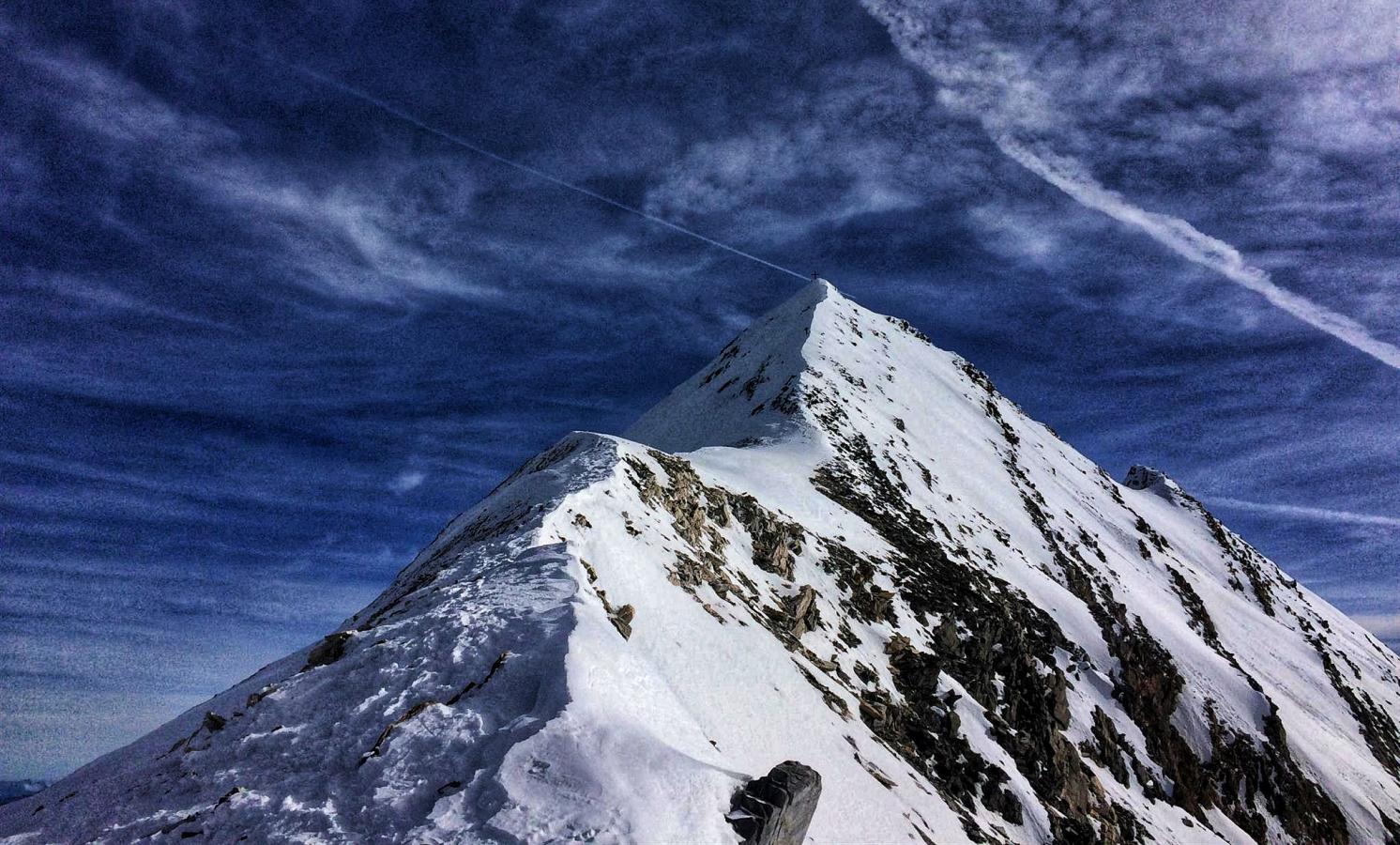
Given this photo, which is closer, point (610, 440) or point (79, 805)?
point (79, 805)

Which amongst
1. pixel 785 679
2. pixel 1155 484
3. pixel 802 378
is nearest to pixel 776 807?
pixel 785 679

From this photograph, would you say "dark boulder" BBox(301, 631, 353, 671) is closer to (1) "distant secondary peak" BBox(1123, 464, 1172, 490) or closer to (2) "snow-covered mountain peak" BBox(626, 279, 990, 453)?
(2) "snow-covered mountain peak" BBox(626, 279, 990, 453)

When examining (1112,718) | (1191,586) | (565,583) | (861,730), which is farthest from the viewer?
(1191,586)

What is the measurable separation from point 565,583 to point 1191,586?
68.0 metres

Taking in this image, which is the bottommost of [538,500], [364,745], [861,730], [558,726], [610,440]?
[861,730]

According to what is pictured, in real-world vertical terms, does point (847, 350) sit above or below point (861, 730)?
above

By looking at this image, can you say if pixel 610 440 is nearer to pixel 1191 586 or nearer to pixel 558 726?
pixel 558 726

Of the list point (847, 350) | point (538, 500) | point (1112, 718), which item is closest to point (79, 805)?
point (538, 500)

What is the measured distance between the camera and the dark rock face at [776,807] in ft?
26.4

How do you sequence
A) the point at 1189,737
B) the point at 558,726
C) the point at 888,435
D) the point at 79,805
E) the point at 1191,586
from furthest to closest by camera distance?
1. the point at 1191,586
2. the point at 888,435
3. the point at 1189,737
4. the point at 79,805
5. the point at 558,726

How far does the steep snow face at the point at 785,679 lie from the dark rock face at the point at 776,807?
304mm

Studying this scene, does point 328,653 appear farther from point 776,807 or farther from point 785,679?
point 785,679

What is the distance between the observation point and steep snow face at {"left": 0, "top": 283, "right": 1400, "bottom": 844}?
8.37 m

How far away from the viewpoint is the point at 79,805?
9.95 meters
